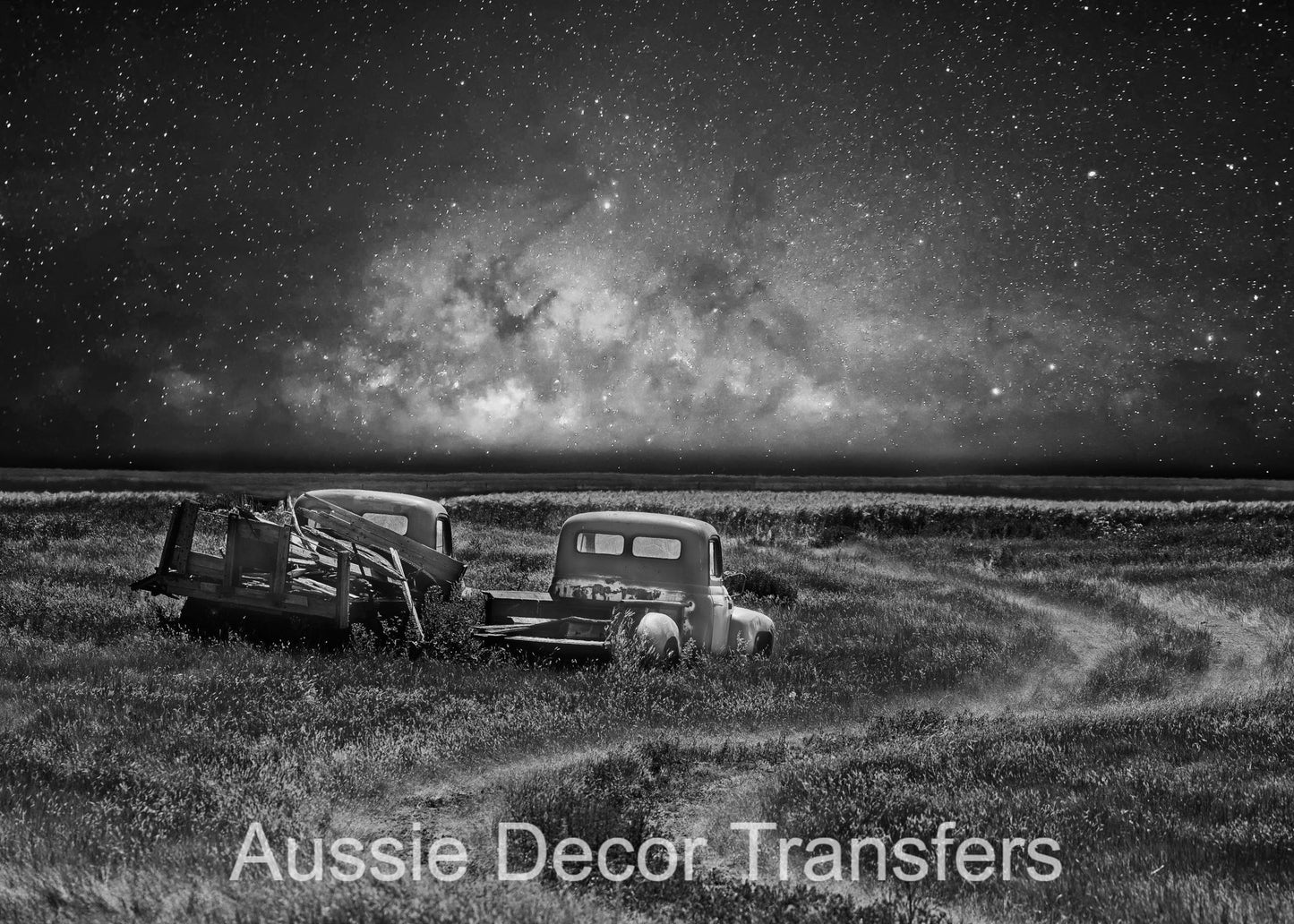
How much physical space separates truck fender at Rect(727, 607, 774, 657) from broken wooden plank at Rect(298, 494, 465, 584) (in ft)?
12.3

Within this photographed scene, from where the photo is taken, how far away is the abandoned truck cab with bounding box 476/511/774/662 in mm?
12625

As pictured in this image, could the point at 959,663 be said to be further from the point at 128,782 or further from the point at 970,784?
the point at 128,782

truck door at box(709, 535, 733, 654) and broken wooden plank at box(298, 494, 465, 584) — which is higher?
broken wooden plank at box(298, 494, 465, 584)

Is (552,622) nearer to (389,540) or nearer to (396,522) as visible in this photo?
(389,540)

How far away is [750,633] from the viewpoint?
1388cm

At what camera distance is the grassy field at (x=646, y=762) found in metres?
5.23

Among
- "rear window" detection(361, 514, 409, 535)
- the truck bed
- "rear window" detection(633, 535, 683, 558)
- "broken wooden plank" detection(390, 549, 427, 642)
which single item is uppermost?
"rear window" detection(361, 514, 409, 535)

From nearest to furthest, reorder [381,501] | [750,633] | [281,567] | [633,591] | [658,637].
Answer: [658,637], [281,567], [633,591], [750,633], [381,501]

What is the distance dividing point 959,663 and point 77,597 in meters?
13.0

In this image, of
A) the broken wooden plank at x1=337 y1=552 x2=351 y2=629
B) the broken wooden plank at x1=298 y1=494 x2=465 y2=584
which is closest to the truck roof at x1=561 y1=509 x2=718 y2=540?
the broken wooden plank at x1=298 y1=494 x2=465 y2=584

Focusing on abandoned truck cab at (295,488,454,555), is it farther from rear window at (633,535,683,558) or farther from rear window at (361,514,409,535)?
rear window at (633,535,683,558)

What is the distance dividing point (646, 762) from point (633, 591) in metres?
5.59

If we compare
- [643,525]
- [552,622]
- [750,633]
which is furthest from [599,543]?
[750,633]

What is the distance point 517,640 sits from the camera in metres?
11.7
